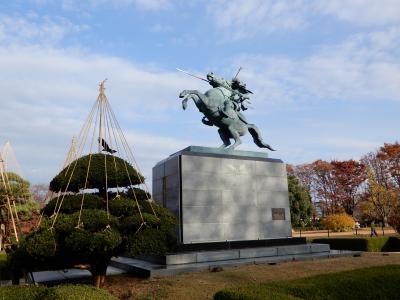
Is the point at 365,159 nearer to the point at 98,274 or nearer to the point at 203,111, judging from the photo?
the point at 203,111

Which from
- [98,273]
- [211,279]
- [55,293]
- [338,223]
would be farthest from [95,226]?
[338,223]

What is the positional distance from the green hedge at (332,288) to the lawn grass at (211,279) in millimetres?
2037

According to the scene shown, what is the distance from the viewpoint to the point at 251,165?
49.2 ft

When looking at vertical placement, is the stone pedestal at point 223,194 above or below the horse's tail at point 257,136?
below

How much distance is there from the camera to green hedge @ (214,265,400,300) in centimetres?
585

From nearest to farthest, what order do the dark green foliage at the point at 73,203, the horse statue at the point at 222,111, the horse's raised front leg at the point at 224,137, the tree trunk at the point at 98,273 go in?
the dark green foliage at the point at 73,203 → the tree trunk at the point at 98,273 → the horse statue at the point at 222,111 → the horse's raised front leg at the point at 224,137

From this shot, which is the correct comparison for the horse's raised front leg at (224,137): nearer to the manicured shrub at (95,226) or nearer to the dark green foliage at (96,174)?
the manicured shrub at (95,226)

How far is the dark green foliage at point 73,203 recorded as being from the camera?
29.7 feet

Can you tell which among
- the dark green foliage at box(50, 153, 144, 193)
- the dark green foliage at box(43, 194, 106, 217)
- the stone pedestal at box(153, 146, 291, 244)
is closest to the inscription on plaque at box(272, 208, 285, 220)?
the stone pedestal at box(153, 146, 291, 244)

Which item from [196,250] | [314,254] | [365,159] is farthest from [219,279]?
[365,159]

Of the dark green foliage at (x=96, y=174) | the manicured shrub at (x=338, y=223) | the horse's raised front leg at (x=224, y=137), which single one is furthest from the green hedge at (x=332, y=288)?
the manicured shrub at (x=338, y=223)

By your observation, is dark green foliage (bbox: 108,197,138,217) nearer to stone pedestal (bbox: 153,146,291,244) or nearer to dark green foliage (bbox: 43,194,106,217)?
dark green foliage (bbox: 43,194,106,217)

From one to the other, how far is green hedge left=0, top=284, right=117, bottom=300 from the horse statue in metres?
9.06

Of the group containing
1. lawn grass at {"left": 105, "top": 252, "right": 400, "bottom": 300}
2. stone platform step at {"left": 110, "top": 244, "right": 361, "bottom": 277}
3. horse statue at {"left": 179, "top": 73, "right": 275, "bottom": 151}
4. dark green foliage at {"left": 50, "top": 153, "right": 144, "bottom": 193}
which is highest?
horse statue at {"left": 179, "top": 73, "right": 275, "bottom": 151}
